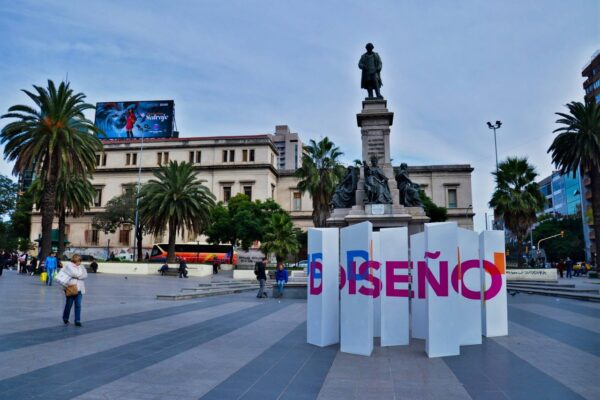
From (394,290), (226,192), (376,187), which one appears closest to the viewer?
(394,290)

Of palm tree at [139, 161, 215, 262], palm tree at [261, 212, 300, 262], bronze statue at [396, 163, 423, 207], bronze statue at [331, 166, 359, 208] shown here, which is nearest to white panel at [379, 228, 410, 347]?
bronze statue at [331, 166, 359, 208]

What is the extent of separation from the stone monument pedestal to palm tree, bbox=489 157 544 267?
17.2 m

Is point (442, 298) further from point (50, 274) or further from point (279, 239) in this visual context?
point (279, 239)

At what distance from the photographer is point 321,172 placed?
126 ft

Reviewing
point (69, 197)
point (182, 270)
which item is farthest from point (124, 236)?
point (182, 270)

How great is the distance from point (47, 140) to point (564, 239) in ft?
235

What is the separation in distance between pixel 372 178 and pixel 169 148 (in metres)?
52.8

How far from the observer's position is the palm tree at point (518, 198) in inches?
1323

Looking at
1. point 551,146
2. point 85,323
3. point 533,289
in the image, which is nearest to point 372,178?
point 533,289

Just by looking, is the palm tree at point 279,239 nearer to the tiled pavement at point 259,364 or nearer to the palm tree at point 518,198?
the palm tree at point 518,198

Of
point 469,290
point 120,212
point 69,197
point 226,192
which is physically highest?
point 226,192

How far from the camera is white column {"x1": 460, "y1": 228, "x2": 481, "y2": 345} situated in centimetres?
808

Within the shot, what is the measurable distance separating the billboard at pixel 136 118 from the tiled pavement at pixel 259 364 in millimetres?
57781

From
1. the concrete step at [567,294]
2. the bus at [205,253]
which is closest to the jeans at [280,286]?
the concrete step at [567,294]
